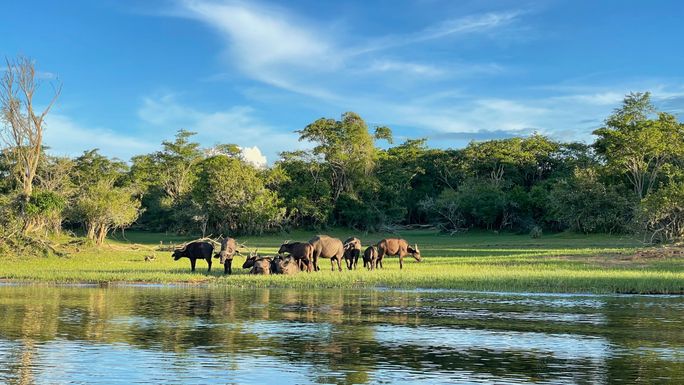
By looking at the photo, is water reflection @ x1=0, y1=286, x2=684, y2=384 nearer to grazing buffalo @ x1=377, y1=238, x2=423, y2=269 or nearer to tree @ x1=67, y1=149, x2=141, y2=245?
grazing buffalo @ x1=377, y1=238, x2=423, y2=269

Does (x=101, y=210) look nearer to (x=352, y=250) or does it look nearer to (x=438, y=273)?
(x=352, y=250)

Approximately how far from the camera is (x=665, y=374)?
11.7 metres

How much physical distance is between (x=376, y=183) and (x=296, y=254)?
48782 mm

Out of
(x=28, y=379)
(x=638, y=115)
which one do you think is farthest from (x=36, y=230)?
(x=638, y=115)

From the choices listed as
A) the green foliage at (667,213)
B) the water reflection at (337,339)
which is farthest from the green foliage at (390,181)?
the water reflection at (337,339)

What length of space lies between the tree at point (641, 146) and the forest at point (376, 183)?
0.43 ft

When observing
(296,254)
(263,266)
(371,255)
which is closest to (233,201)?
(371,255)

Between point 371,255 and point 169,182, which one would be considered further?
point 169,182

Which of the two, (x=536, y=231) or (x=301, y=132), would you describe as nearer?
(x=536, y=231)

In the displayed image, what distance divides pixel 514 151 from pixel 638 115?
13.3 m

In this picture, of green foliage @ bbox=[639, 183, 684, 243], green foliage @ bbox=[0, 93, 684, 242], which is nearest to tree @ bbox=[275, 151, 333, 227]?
green foliage @ bbox=[0, 93, 684, 242]

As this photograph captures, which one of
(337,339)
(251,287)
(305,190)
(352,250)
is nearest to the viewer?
(337,339)

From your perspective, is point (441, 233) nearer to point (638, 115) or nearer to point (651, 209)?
point (638, 115)

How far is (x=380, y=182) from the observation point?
81.2 metres
